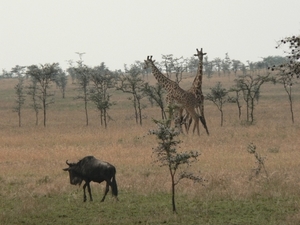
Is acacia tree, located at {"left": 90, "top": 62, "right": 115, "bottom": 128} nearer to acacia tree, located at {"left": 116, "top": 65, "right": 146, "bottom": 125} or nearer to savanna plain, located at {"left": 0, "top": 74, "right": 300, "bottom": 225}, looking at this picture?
acacia tree, located at {"left": 116, "top": 65, "right": 146, "bottom": 125}

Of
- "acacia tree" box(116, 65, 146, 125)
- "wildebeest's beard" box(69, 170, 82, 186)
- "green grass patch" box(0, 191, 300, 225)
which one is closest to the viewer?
"green grass patch" box(0, 191, 300, 225)

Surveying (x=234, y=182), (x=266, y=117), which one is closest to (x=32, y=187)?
(x=234, y=182)

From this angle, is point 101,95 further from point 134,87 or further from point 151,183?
point 151,183

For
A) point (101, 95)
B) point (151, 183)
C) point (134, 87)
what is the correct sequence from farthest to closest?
point (101, 95) < point (134, 87) < point (151, 183)

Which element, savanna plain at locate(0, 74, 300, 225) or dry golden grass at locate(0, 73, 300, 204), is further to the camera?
dry golden grass at locate(0, 73, 300, 204)

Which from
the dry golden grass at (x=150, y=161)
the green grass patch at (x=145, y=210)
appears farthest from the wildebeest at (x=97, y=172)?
the dry golden grass at (x=150, y=161)

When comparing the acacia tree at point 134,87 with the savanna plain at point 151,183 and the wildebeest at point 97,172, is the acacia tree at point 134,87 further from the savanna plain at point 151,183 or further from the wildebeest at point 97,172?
the wildebeest at point 97,172

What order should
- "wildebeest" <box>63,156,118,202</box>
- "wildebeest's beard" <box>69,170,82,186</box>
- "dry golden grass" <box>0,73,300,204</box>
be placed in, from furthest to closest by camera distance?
"dry golden grass" <box>0,73,300,204</box>, "wildebeest's beard" <box>69,170,82,186</box>, "wildebeest" <box>63,156,118,202</box>

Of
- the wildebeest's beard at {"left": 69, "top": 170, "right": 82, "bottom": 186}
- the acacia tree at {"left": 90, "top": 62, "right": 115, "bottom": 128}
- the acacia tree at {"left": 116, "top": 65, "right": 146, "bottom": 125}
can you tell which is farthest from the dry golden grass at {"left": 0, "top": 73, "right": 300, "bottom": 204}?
the acacia tree at {"left": 116, "top": 65, "right": 146, "bottom": 125}

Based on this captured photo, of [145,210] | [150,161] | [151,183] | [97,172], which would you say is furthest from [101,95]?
[145,210]

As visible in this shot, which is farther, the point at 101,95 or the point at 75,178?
the point at 101,95

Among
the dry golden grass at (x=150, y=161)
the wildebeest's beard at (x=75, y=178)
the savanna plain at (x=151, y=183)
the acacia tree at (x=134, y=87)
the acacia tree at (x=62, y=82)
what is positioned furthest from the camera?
the acacia tree at (x=62, y=82)

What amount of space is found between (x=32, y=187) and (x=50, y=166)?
4347 millimetres

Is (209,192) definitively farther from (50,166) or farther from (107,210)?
(50,166)
